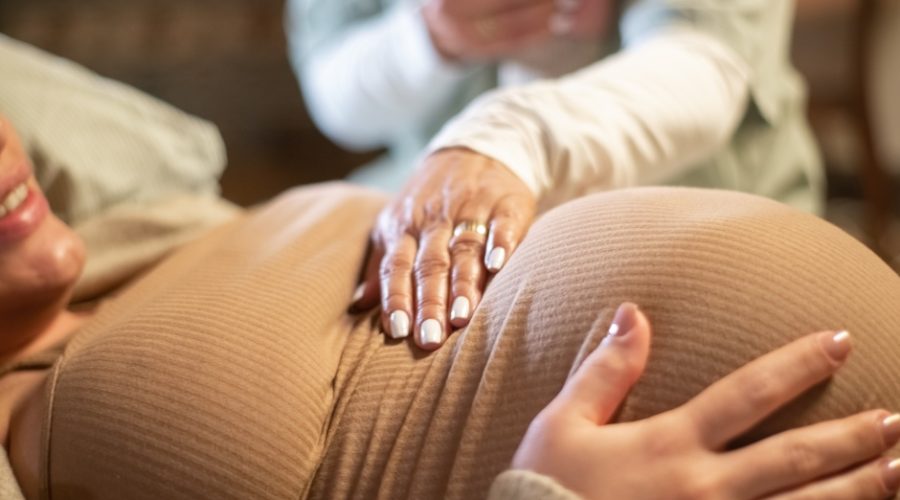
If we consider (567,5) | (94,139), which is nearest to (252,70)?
(94,139)

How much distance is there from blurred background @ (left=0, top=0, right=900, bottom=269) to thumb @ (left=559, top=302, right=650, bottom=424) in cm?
157

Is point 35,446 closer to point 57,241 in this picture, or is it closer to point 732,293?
point 57,241

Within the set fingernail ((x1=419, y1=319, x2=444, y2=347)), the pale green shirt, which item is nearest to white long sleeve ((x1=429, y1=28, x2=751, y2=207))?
the pale green shirt

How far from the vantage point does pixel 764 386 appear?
18.9 inches

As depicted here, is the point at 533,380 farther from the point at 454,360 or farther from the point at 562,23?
the point at 562,23

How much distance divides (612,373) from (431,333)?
0.17m

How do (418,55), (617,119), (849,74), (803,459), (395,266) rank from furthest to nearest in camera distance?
(849,74) < (418,55) < (617,119) < (395,266) < (803,459)

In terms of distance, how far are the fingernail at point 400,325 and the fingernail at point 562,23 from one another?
533mm

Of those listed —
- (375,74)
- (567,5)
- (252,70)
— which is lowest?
(252,70)

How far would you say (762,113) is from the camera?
3.35ft

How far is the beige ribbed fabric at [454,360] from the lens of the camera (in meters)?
0.51

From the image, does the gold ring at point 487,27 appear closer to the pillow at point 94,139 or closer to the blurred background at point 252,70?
the pillow at point 94,139

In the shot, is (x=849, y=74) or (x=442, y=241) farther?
(x=849, y=74)

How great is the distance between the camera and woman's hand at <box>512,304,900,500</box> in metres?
0.47
